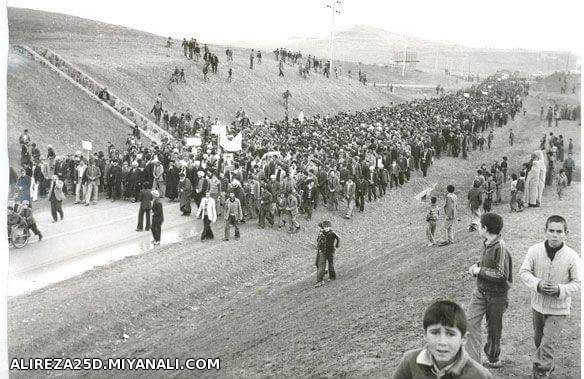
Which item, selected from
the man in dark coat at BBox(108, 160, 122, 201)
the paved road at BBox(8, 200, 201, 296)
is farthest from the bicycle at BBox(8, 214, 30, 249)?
the man in dark coat at BBox(108, 160, 122, 201)

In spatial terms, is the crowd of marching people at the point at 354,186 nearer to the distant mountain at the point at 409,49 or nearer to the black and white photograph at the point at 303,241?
the black and white photograph at the point at 303,241

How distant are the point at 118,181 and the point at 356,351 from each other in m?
8.63

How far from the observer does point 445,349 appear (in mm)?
2850

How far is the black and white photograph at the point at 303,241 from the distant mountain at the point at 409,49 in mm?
1722

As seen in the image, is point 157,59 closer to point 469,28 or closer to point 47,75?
point 47,75

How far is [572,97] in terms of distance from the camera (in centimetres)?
708

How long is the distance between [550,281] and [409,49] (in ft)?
59.1

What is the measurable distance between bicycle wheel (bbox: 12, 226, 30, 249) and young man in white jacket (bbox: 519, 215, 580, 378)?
291 inches

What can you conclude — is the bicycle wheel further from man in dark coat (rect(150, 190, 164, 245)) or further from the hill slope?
the hill slope

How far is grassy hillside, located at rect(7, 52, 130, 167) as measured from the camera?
13.5 m

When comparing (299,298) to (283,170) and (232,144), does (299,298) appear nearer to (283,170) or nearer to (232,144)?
(283,170)

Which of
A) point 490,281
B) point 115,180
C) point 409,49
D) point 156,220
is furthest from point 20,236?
point 409,49

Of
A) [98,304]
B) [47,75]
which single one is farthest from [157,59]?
[98,304]

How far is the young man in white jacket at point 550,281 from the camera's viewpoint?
14.4ft
